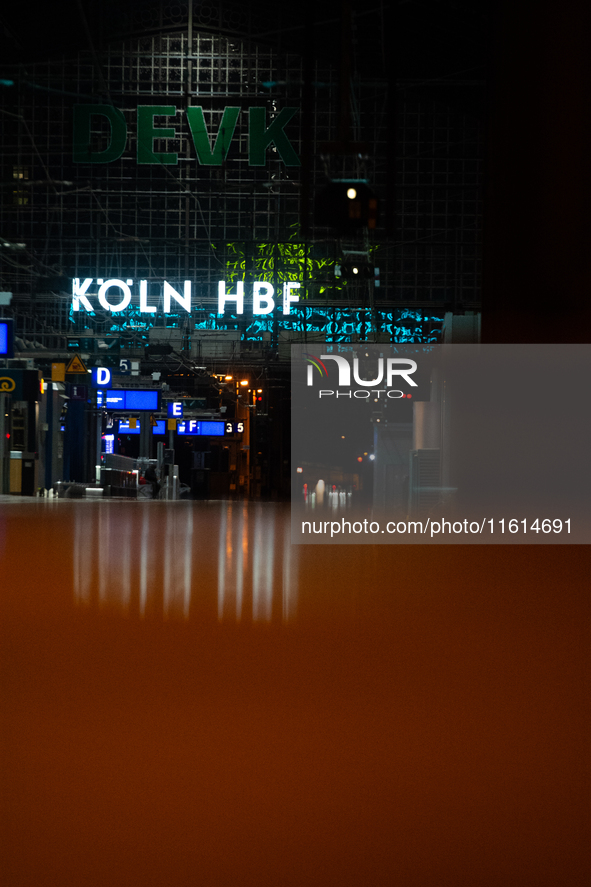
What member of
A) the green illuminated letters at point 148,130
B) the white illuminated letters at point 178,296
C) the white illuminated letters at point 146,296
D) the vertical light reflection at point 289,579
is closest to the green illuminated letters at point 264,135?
the green illuminated letters at point 148,130

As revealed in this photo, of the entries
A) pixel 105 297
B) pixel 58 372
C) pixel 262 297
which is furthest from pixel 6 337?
pixel 262 297

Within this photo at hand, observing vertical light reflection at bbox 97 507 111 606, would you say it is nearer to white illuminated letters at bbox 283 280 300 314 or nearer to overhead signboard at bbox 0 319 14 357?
overhead signboard at bbox 0 319 14 357

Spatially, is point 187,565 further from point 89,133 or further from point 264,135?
point 89,133

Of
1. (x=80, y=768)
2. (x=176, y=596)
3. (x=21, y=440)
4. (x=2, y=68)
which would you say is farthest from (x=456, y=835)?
(x=2, y=68)

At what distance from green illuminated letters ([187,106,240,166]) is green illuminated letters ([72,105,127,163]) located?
4.16 feet

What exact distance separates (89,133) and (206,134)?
7.34ft

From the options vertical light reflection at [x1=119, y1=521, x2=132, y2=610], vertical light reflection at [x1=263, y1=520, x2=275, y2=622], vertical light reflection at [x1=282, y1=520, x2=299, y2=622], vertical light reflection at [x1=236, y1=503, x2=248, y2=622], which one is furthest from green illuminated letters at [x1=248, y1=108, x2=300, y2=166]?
vertical light reflection at [x1=282, y1=520, x2=299, y2=622]

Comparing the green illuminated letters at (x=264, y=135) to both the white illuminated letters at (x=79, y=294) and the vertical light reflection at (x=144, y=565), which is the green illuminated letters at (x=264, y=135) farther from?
the vertical light reflection at (x=144, y=565)

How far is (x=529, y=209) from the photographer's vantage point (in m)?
7.25

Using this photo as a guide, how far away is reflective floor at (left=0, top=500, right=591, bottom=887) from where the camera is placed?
1.73m

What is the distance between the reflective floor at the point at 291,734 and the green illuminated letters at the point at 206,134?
1277 cm

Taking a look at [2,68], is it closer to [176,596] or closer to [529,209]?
[529,209]

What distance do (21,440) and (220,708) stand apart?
15693mm

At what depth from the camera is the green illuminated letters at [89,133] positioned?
1662cm
